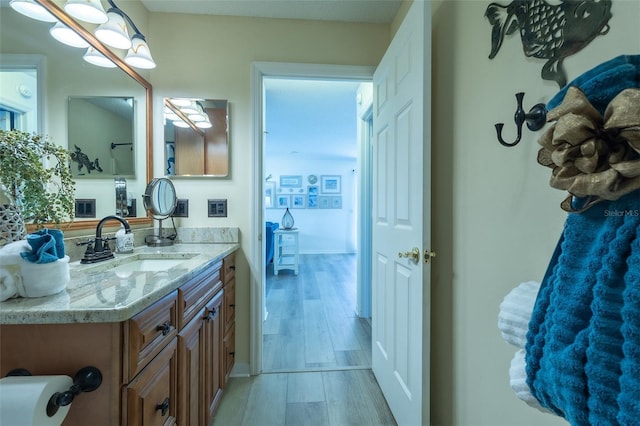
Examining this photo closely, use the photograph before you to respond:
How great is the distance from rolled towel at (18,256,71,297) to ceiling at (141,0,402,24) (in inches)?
71.5

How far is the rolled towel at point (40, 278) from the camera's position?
2.18ft

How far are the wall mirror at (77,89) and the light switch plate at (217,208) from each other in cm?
41

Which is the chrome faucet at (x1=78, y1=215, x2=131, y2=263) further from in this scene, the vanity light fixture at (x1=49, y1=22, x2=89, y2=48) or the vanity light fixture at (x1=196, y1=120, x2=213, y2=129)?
the vanity light fixture at (x1=196, y1=120, x2=213, y2=129)

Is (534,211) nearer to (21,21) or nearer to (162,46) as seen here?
(21,21)

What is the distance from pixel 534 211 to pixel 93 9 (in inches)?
74.8

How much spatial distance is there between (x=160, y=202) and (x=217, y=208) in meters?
0.35

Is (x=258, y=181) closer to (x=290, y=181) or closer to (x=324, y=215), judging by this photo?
(x=290, y=181)

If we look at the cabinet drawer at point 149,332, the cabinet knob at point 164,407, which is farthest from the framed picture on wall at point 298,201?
the cabinet knob at point 164,407

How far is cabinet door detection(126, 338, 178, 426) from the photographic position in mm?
685

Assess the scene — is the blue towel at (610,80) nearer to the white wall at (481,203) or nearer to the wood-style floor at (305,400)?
the white wall at (481,203)

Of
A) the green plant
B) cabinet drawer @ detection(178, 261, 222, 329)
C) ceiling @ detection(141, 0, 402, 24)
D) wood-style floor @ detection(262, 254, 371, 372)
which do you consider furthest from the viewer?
wood-style floor @ detection(262, 254, 371, 372)

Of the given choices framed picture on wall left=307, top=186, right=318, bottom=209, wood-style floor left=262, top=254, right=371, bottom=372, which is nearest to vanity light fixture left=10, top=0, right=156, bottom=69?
wood-style floor left=262, top=254, right=371, bottom=372

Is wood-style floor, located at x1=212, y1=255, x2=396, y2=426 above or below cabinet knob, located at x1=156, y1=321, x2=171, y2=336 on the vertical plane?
below

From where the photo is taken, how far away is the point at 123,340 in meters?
0.66
